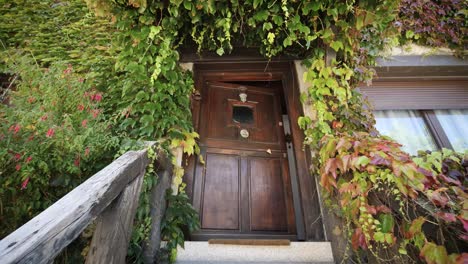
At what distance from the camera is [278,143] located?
295cm

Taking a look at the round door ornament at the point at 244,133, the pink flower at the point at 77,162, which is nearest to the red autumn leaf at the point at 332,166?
the round door ornament at the point at 244,133

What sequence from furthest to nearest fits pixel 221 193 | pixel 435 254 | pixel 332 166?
1. pixel 221 193
2. pixel 332 166
3. pixel 435 254

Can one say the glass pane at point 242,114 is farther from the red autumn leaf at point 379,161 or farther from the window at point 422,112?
the red autumn leaf at point 379,161

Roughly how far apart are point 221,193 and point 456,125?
124 inches

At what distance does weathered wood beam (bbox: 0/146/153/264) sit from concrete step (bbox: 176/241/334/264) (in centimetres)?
96

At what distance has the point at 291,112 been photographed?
8.72ft

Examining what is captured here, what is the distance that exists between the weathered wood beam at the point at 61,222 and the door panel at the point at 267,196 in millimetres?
1678

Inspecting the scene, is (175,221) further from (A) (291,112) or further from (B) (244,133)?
(A) (291,112)

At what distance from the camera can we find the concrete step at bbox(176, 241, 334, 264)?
1809mm

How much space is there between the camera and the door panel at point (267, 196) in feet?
8.18

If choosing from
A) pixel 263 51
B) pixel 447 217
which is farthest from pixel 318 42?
pixel 447 217

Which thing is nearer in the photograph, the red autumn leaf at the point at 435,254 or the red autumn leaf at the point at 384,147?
the red autumn leaf at the point at 435,254

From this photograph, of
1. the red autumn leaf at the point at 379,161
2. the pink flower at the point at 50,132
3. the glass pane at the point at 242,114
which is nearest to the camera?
the red autumn leaf at the point at 379,161

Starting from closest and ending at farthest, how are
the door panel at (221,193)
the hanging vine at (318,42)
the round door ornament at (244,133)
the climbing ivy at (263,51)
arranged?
the hanging vine at (318,42) < the climbing ivy at (263,51) < the door panel at (221,193) < the round door ornament at (244,133)
